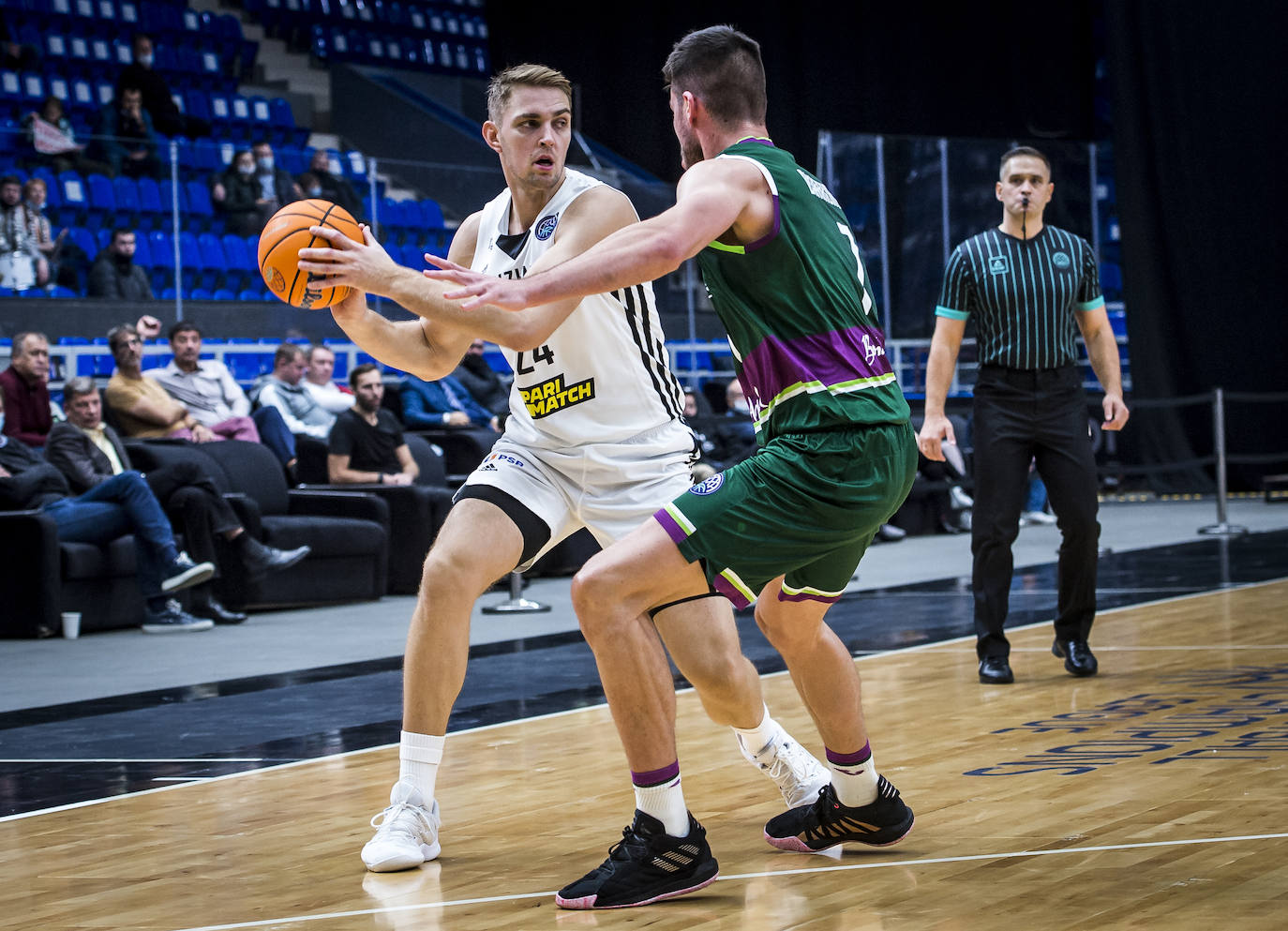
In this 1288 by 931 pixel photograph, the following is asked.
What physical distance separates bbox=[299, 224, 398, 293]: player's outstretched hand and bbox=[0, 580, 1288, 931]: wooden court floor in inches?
45.7

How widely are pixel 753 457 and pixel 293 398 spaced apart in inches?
294

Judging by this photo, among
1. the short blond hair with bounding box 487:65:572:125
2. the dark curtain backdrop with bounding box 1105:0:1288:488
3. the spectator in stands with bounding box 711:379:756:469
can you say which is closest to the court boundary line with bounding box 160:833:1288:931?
the short blond hair with bounding box 487:65:572:125

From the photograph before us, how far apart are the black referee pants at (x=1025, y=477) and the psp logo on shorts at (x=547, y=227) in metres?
2.42

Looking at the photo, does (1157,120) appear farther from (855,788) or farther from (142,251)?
(855,788)

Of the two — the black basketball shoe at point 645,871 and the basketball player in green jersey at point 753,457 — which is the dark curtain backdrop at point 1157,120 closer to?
the basketball player in green jersey at point 753,457

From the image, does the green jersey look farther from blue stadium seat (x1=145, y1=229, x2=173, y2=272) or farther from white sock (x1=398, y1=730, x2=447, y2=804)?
blue stadium seat (x1=145, y1=229, x2=173, y2=272)

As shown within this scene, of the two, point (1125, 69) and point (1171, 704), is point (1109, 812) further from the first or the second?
point (1125, 69)

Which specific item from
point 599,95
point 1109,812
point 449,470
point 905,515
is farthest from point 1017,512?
point 599,95

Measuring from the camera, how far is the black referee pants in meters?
5.49

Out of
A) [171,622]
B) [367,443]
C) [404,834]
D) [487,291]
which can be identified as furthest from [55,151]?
[487,291]

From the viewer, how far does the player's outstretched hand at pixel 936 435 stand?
Result: 505 cm

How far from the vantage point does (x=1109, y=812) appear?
346 cm

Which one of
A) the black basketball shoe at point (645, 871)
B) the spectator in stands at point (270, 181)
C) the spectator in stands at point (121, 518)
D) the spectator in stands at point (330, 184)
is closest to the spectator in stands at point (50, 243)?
the spectator in stands at point (270, 181)

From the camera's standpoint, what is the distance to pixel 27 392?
8.40 m
